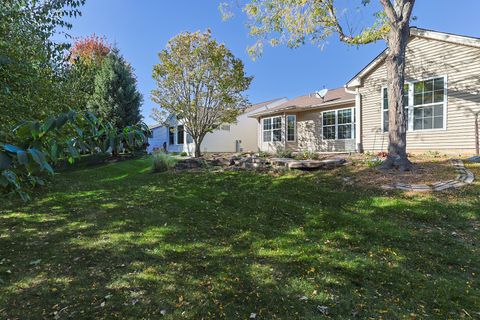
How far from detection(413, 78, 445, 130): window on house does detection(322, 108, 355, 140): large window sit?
335cm

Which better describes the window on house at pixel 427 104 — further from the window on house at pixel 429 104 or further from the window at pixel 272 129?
the window at pixel 272 129

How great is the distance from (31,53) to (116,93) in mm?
13236

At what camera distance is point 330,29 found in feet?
38.4

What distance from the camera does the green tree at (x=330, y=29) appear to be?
8.05 meters

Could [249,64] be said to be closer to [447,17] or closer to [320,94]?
[320,94]

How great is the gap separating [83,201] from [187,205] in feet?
9.16

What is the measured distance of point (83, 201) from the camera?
23.2ft

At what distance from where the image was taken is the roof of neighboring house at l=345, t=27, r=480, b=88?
953cm

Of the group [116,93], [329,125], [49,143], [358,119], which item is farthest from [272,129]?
[49,143]

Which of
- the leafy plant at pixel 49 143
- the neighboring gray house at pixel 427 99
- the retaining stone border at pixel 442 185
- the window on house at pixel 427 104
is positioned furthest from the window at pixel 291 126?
the leafy plant at pixel 49 143

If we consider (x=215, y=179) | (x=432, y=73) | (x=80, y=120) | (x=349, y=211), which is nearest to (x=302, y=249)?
(x=349, y=211)

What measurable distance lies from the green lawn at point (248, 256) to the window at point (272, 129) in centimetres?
1129

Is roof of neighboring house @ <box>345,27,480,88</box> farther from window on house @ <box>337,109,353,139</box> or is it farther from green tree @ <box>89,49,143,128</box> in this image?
green tree @ <box>89,49,143,128</box>

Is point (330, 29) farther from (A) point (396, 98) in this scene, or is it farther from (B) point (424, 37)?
(A) point (396, 98)
